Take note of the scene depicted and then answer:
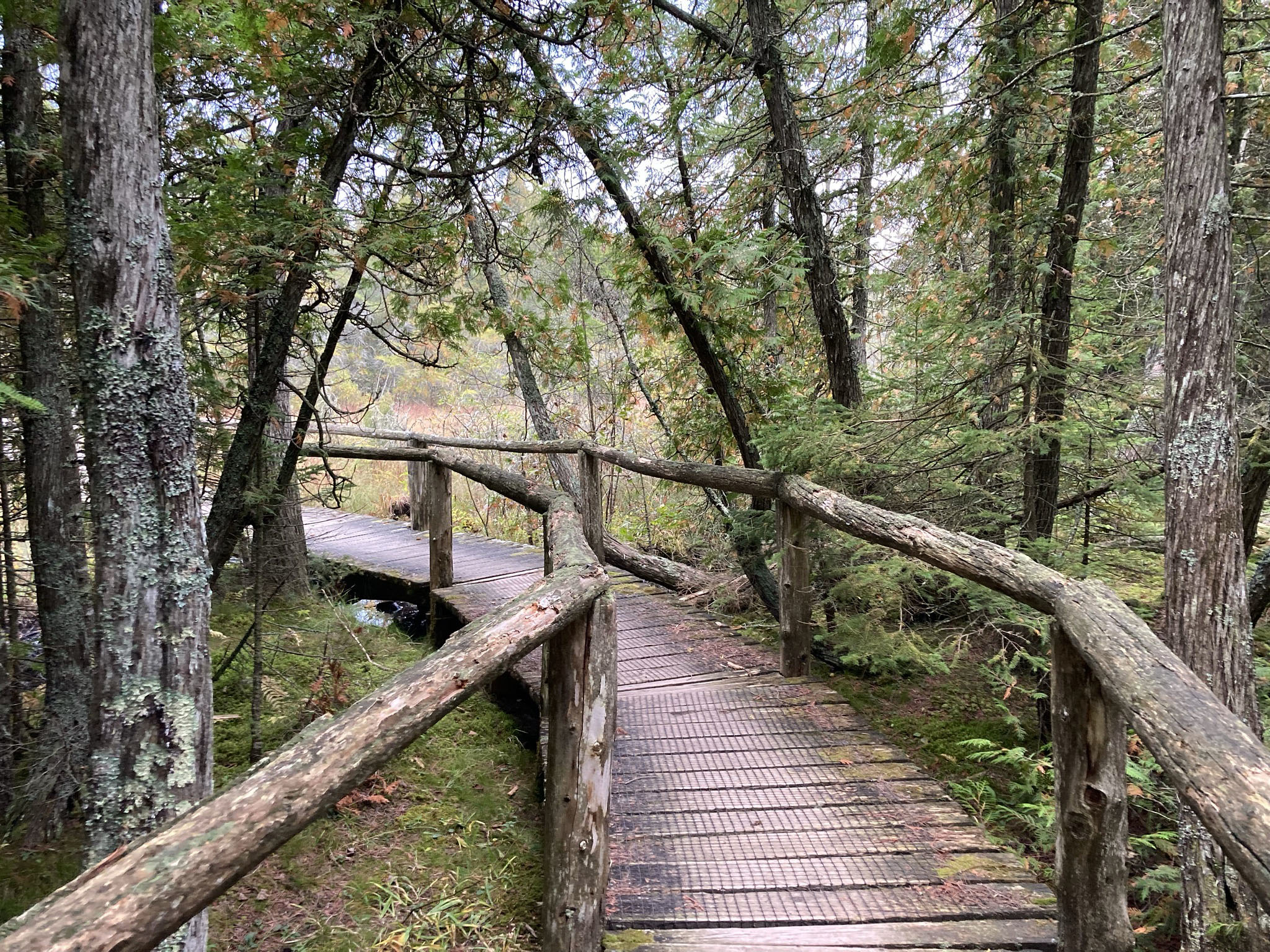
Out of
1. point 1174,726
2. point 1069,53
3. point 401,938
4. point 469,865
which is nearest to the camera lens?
point 1174,726

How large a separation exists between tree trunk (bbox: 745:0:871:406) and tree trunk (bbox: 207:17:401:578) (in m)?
2.68

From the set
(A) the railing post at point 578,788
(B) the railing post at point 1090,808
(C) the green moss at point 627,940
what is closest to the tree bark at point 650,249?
(A) the railing post at point 578,788

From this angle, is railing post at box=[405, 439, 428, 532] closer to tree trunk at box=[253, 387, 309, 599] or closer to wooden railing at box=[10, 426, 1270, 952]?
tree trunk at box=[253, 387, 309, 599]

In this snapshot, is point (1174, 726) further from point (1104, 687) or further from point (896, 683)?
point (896, 683)

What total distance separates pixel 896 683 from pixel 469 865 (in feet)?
10.6

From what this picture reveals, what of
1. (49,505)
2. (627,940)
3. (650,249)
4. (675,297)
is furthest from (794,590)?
(49,505)

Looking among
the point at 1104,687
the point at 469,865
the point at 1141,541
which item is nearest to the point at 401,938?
the point at 469,865

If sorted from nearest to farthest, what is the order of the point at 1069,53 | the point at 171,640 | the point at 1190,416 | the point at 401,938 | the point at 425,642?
1. the point at 171,640
2. the point at 401,938
3. the point at 1190,416
4. the point at 1069,53
5. the point at 425,642

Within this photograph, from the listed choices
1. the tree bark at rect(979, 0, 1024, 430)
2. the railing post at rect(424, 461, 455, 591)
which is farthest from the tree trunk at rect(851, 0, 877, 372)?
the railing post at rect(424, 461, 455, 591)

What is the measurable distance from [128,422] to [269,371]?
155 centimetres

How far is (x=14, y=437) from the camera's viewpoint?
3172 mm

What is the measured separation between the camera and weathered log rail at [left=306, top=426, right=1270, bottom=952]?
4.26 ft

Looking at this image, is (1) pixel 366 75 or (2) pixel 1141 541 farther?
(2) pixel 1141 541

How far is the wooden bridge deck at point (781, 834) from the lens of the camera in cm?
238
